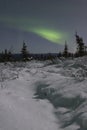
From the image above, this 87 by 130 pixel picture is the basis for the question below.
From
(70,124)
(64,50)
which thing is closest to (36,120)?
(70,124)

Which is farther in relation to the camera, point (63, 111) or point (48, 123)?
point (63, 111)

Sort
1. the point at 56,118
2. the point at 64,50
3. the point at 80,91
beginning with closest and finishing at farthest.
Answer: the point at 56,118, the point at 80,91, the point at 64,50

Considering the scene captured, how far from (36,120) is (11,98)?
1538mm

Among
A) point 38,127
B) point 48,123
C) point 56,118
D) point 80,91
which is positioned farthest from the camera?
point 80,91

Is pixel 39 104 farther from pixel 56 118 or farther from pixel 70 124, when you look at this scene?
pixel 70 124

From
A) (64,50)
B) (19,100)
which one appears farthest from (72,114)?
(64,50)

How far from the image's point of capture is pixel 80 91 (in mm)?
5527

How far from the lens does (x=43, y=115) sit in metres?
4.68

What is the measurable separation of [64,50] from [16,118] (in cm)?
5687

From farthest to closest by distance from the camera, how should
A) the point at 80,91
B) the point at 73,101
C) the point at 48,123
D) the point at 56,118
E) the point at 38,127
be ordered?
the point at 80,91 → the point at 73,101 → the point at 56,118 → the point at 48,123 → the point at 38,127

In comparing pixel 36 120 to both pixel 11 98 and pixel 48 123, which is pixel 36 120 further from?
pixel 11 98

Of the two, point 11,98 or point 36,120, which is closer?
point 36,120

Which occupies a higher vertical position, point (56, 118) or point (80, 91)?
point (80, 91)

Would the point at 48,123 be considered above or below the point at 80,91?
below
